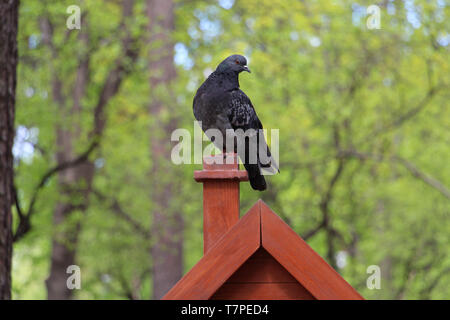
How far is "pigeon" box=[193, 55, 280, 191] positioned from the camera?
3771 mm

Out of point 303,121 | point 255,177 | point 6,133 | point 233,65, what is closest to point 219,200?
point 255,177

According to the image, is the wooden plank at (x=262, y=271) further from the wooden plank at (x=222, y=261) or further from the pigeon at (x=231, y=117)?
the pigeon at (x=231, y=117)

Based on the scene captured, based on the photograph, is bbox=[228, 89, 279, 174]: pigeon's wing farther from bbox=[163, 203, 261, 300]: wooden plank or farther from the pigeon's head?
bbox=[163, 203, 261, 300]: wooden plank

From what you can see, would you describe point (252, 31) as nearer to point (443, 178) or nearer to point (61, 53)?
point (61, 53)

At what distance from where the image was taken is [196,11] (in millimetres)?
15742

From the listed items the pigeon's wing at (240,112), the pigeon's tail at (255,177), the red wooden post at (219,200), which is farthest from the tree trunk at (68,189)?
the red wooden post at (219,200)

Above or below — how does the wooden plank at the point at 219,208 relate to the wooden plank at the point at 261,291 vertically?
above

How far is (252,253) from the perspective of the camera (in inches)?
116

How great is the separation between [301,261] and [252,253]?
229 mm

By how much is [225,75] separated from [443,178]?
41.7ft

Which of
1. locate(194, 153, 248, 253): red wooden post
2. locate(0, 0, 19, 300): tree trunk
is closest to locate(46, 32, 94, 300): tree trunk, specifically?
locate(0, 0, 19, 300): tree trunk

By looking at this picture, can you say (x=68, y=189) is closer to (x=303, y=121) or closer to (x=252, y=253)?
(x=303, y=121)

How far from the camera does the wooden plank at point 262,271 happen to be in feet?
10.2

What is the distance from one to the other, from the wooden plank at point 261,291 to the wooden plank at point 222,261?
0.21 metres
